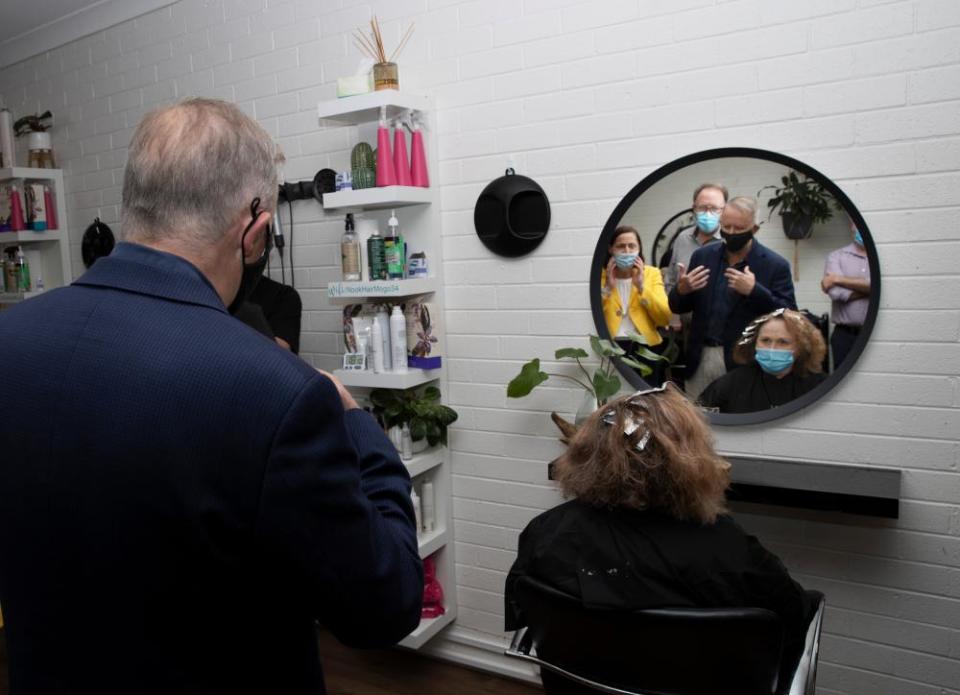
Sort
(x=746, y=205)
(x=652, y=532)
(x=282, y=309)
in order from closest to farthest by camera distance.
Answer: (x=652, y=532) < (x=746, y=205) < (x=282, y=309)

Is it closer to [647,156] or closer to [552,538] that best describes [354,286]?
[647,156]

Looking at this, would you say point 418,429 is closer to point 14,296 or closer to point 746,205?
point 746,205

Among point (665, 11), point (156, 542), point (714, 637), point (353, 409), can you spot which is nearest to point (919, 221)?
point (665, 11)

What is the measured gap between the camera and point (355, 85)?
255 cm

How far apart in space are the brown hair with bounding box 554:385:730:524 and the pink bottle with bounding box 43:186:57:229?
3355mm

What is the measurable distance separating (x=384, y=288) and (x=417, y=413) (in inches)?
18.3

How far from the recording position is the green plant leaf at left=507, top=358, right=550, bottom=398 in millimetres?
2385

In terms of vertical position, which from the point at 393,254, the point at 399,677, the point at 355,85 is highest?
the point at 355,85

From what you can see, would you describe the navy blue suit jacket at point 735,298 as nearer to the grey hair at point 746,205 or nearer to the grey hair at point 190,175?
the grey hair at point 746,205

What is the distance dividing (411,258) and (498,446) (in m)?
0.76

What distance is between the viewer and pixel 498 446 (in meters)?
2.70

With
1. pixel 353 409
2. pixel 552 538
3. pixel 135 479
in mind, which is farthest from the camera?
pixel 552 538

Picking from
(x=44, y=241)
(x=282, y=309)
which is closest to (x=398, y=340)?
(x=282, y=309)

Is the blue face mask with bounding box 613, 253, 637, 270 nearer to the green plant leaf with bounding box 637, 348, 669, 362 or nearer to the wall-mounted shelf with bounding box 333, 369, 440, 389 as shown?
the green plant leaf with bounding box 637, 348, 669, 362
